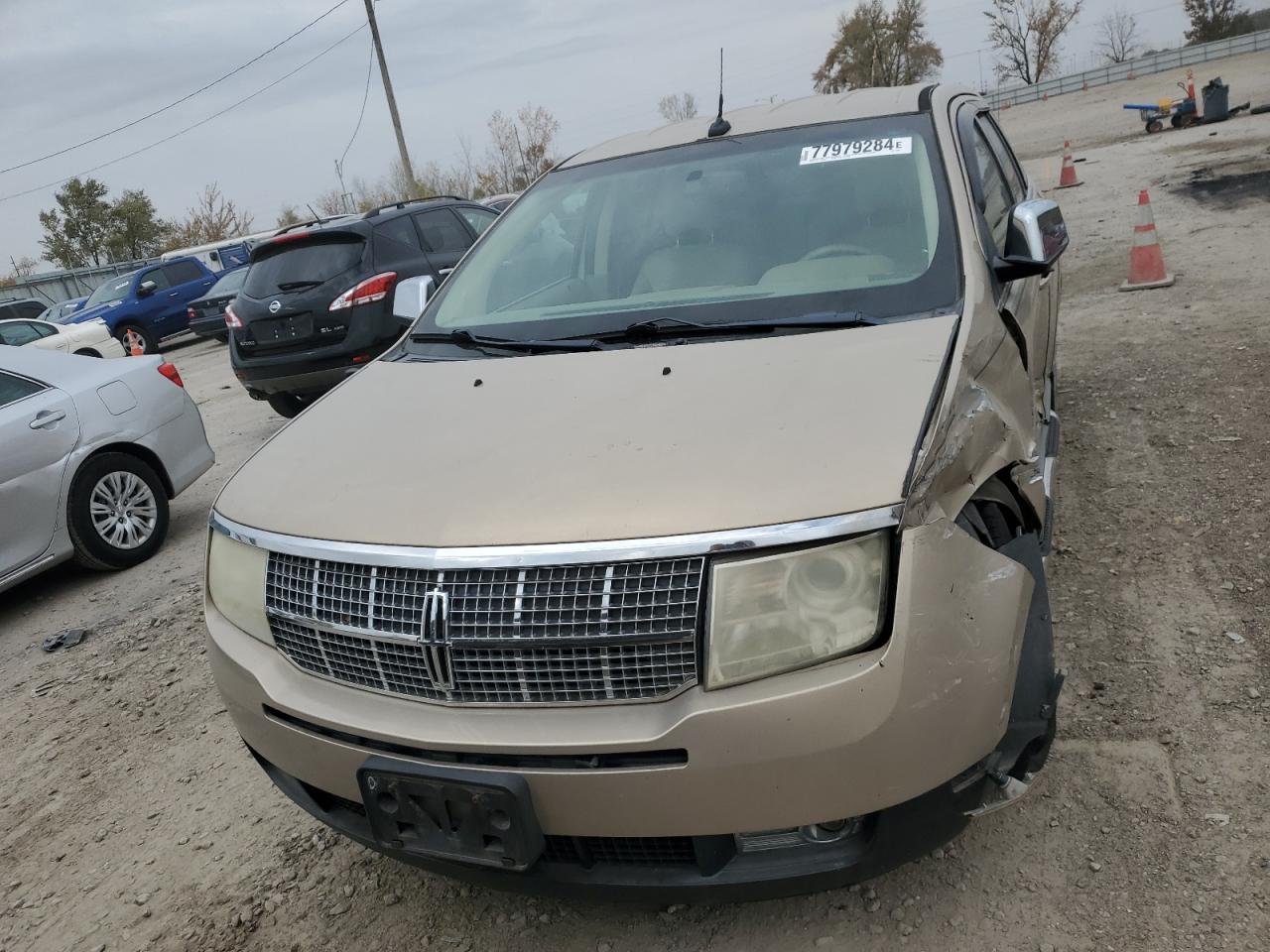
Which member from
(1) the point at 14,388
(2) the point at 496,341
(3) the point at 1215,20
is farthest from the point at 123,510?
(3) the point at 1215,20

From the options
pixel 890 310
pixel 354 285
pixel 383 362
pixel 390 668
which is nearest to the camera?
pixel 390 668

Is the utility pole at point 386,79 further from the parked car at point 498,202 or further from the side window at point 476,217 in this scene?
the side window at point 476,217

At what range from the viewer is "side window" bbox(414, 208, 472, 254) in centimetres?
871

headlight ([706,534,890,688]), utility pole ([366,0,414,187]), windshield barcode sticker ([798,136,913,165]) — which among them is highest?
utility pole ([366,0,414,187])

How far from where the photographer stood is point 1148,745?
8.91 ft

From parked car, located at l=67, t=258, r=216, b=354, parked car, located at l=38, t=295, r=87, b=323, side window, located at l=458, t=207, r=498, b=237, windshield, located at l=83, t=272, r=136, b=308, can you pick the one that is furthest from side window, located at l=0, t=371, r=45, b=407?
parked car, located at l=38, t=295, r=87, b=323

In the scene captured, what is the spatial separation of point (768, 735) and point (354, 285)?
670 cm

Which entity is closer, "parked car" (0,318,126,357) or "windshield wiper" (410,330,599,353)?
"windshield wiper" (410,330,599,353)

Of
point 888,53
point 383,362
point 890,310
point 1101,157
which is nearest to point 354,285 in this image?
point 383,362

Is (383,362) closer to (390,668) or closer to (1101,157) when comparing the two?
(390,668)

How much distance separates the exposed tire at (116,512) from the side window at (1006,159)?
4.90 metres

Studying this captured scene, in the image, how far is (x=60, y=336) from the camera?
1525 centimetres

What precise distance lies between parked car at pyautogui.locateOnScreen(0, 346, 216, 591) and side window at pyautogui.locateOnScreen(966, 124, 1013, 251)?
4.82 meters

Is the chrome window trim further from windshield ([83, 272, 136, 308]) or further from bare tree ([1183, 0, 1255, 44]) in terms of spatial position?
bare tree ([1183, 0, 1255, 44])
